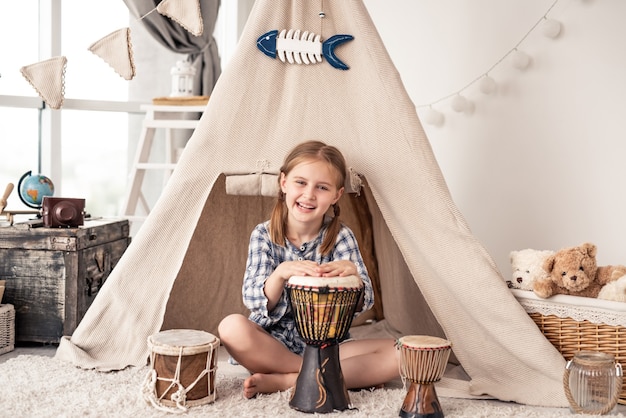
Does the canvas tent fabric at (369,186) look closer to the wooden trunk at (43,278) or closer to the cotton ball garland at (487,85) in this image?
the wooden trunk at (43,278)

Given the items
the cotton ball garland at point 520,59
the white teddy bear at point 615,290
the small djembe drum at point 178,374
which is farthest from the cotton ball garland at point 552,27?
the small djembe drum at point 178,374

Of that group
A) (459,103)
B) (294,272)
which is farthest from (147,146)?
(294,272)

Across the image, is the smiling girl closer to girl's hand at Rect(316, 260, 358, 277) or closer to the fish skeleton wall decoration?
girl's hand at Rect(316, 260, 358, 277)

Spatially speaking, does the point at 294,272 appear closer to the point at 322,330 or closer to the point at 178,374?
the point at 322,330

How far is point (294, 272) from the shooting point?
2.05 m

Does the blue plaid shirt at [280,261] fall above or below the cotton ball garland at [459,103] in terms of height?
below

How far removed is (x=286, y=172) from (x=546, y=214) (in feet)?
5.40

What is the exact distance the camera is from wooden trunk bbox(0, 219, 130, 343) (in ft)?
8.78

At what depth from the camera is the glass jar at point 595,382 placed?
2.03m

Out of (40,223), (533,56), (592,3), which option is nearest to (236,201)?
(40,223)

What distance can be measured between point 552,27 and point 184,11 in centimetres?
174

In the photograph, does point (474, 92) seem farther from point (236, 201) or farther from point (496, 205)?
point (236, 201)

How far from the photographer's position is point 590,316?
7.19ft

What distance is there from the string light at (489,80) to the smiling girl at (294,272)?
1442mm
